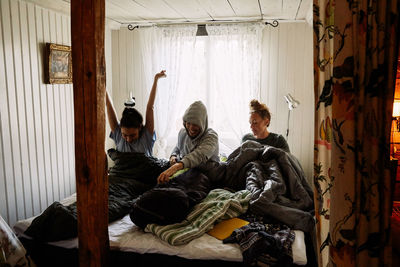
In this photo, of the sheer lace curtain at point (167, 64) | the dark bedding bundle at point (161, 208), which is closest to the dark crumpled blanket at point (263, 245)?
the dark bedding bundle at point (161, 208)

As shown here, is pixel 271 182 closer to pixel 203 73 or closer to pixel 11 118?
pixel 11 118

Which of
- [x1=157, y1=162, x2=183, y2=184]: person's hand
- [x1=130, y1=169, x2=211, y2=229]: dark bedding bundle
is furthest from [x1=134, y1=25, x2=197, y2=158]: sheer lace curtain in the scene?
[x1=130, y1=169, x2=211, y2=229]: dark bedding bundle

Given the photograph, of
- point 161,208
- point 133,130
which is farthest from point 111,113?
point 161,208

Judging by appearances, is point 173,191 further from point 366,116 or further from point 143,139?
point 366,116

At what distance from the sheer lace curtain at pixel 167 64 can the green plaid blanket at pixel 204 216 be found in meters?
1.99

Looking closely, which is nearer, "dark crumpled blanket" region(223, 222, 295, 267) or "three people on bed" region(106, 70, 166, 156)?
"dark crumpled blanket" region(223, 222, 295, 267)

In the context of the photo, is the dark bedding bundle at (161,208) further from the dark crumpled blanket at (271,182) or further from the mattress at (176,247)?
the dark crumpled blanket at (271,182)

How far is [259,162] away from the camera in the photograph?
2.62 m

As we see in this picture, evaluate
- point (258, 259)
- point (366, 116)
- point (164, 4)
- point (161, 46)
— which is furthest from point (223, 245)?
point (161, 46)

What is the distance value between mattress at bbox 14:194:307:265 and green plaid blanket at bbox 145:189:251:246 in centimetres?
4

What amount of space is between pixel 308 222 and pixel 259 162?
67cm

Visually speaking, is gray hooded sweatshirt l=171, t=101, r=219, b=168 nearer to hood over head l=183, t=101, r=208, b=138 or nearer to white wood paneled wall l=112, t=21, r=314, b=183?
hood over head l=183, t=101, r=208, b=138

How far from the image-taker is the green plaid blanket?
1.89 metres

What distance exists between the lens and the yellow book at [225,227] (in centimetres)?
193
